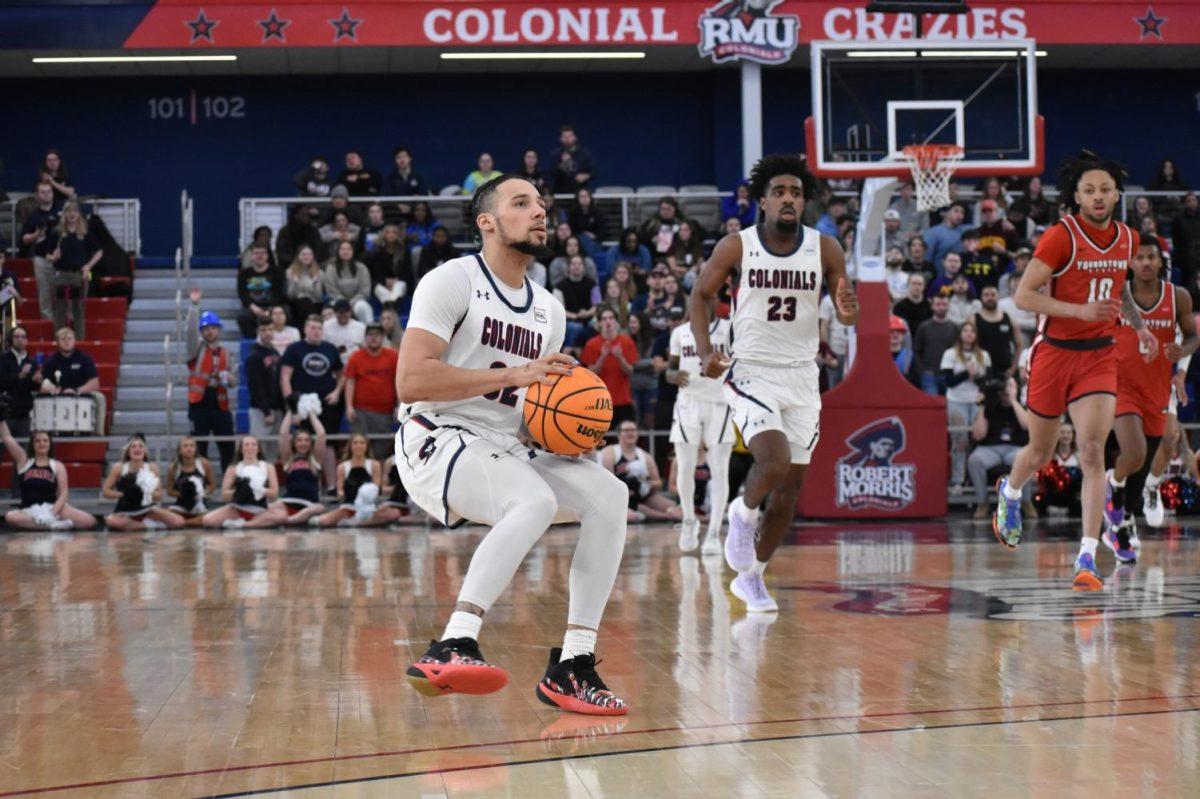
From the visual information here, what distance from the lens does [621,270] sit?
17.7 meters

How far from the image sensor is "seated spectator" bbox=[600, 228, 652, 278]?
18.9m

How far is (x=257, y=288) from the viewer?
1892cm

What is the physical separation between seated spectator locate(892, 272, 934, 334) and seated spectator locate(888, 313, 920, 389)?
473 mm

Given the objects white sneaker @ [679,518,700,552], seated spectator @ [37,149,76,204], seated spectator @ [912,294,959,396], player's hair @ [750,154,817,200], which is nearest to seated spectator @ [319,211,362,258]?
seated spectator @ [37,149,76,204]

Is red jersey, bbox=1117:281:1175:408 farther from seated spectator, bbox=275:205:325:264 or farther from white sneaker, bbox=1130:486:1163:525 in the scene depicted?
seated spectator, bbox=275:205:325:264

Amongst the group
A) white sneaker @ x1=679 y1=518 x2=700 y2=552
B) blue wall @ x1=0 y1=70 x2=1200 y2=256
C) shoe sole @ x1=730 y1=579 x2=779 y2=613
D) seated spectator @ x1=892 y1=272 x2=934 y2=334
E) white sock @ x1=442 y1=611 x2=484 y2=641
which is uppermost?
blue wall @ x1=0 y1=70 x2=1200 y2=256

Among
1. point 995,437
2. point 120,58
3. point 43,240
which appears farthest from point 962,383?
point 120,58

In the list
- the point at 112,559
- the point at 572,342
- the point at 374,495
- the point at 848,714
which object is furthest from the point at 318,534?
the point at 848,714

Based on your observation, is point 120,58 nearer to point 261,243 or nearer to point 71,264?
point 71,264

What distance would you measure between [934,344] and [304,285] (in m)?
7.26

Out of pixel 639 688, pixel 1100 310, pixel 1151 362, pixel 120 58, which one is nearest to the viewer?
pixel 639 688

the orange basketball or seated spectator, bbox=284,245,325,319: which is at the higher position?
seated spectator, bbox=284,245,325,319

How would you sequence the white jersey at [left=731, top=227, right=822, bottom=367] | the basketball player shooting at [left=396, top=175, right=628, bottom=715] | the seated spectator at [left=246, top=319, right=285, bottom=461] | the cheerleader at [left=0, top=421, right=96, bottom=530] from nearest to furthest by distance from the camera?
the basketball player shooting at [left=396, top=175, right=628, bottom=715] < the white jersey at [left=731, top=227, right=822, bottom=367] < the cheerleader at [left=0, top=421, right=96, bottom=530] < the seated spectator at [left=246, top=319, right=285, bottom=461]

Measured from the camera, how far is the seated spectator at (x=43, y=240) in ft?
62.9
